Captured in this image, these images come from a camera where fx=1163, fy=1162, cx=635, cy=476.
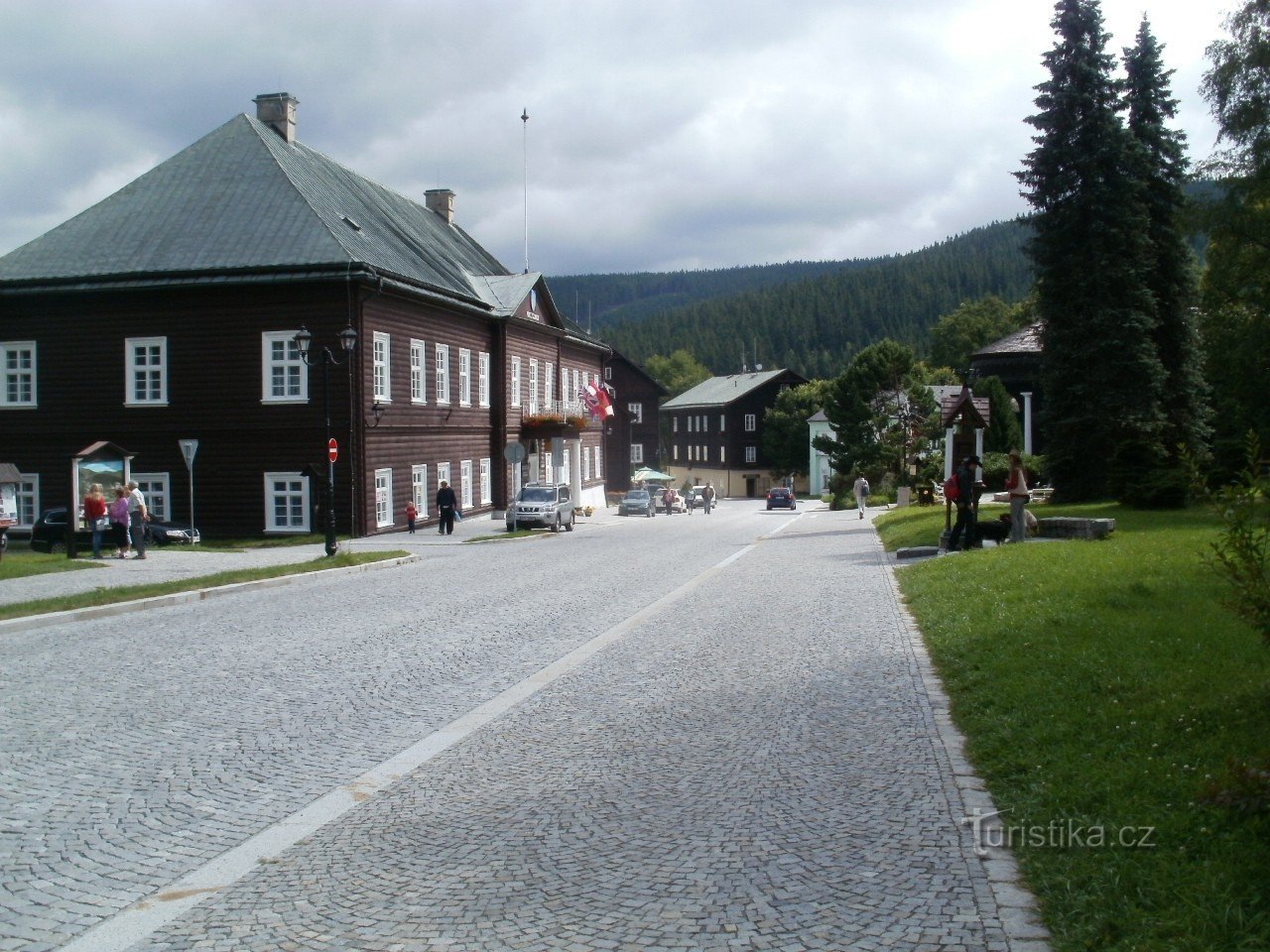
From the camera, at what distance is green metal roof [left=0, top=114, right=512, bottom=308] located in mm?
34094

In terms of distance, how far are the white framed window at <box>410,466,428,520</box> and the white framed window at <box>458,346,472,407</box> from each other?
4.40 meters

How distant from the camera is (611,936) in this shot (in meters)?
4.65

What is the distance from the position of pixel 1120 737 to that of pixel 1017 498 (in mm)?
13646

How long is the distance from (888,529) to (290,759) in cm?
2575

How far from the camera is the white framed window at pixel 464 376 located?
4281 cm

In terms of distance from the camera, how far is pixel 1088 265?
34.3m

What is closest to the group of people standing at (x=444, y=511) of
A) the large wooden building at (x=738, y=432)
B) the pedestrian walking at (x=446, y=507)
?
the pedestrian walking at (x=446, y=507)

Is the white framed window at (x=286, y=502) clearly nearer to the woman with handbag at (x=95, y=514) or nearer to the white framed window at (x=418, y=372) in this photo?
the white framed window at (x=418, y=372)

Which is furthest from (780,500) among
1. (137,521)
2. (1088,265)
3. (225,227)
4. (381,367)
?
(137,521)

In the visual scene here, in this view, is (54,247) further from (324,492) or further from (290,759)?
(290,759)

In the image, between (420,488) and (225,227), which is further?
(420,488)

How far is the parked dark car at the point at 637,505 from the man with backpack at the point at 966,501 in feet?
123

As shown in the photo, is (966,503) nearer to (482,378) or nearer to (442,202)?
(482,378)

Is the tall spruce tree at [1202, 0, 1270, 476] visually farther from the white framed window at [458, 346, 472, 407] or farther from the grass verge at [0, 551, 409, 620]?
the white framed window at [458, 346, 472, 407]
